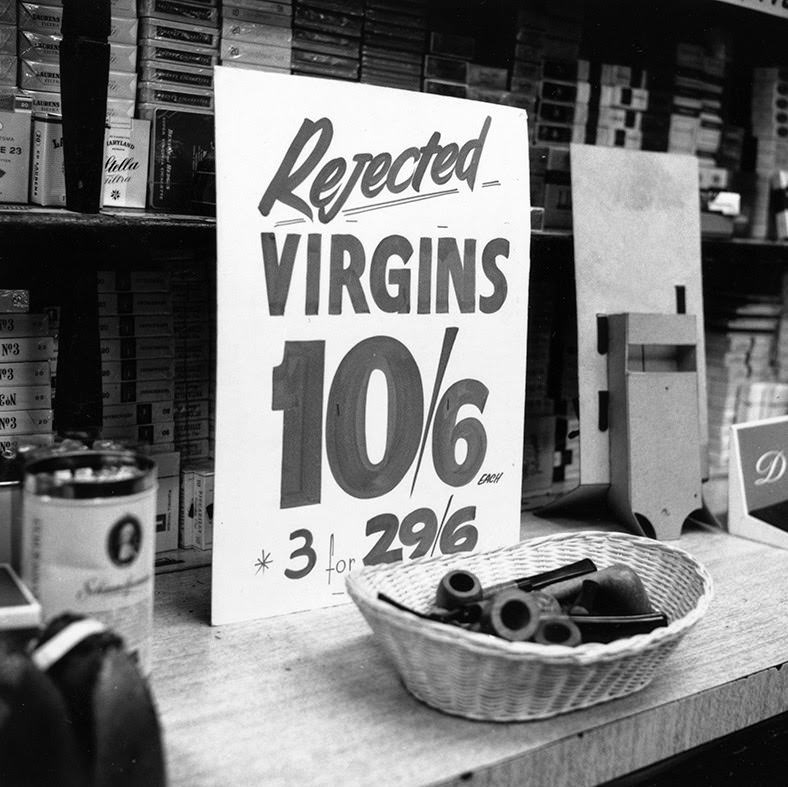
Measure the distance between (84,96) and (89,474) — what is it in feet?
1.72

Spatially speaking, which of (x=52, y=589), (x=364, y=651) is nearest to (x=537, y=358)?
(x=364, y=651)

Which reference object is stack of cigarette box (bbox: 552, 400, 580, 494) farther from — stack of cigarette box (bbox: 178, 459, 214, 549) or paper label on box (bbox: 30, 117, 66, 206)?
paper label on box (bbox: 30, 117, 66, 206)

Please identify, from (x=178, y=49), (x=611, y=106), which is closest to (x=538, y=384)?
(x=611, y=106)

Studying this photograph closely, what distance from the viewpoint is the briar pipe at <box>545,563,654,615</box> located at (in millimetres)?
1262

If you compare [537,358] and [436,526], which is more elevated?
[537,358]

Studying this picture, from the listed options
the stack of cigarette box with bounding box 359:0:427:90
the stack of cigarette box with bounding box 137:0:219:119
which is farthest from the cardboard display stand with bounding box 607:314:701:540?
the stack of cigarette box with bounding box 137:0:219:119

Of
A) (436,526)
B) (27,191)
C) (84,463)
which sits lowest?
(436,526)

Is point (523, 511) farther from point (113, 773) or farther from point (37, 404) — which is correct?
point (113, 773)

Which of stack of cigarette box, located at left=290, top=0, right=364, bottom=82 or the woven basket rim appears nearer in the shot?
the woven basket rim

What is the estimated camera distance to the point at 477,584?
123cm

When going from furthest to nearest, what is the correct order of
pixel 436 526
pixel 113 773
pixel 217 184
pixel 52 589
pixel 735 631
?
pixel 436 526 < pixel 735 631 < pixel 217 184 < pixel 52 589 < pixel 113 773

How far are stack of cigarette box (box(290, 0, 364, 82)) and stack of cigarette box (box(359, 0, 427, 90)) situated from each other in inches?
0.7

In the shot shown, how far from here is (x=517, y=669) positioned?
1.03 metres

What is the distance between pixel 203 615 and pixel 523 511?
0.80 meters
